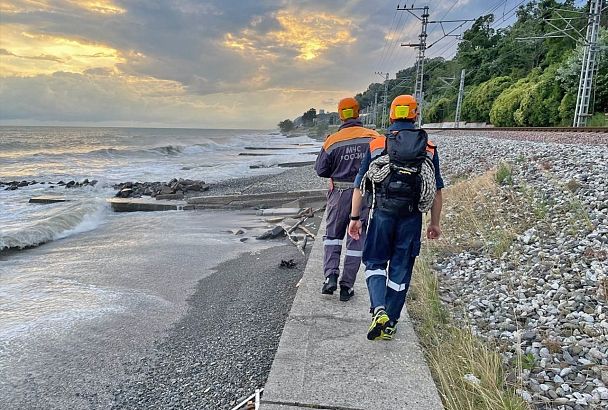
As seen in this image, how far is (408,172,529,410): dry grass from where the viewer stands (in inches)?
113

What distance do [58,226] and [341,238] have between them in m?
9.82

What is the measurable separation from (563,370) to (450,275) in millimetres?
2415

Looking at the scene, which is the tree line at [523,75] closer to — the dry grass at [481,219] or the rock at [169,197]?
the dry grass at [481,219]

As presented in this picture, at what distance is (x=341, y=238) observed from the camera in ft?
14.6

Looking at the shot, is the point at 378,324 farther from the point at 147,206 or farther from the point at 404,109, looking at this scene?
the point at 147,206

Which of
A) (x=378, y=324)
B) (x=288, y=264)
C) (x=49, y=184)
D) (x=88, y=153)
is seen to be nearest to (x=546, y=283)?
(x=378, y=324)

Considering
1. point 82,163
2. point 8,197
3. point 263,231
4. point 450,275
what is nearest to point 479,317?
point 450,275

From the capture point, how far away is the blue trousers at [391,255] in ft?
11.2

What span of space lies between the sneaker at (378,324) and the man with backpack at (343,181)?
2.73 feet

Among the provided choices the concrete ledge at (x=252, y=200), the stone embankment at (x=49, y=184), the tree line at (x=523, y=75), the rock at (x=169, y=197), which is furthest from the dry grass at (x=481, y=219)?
the stone embankment at (x=49, y=184)

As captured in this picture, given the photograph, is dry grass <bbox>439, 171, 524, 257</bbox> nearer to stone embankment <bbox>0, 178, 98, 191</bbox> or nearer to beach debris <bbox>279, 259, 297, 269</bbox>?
beach debris <bbox>279, 259, 297, 269</bbox>

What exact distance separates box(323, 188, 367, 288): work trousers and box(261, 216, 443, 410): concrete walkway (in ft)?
1.30

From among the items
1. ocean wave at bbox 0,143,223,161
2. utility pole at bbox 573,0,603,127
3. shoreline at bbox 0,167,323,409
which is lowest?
ocean wave at bbox 0,143,223,161

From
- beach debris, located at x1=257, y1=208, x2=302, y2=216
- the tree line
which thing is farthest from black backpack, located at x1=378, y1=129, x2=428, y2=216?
the tree line
